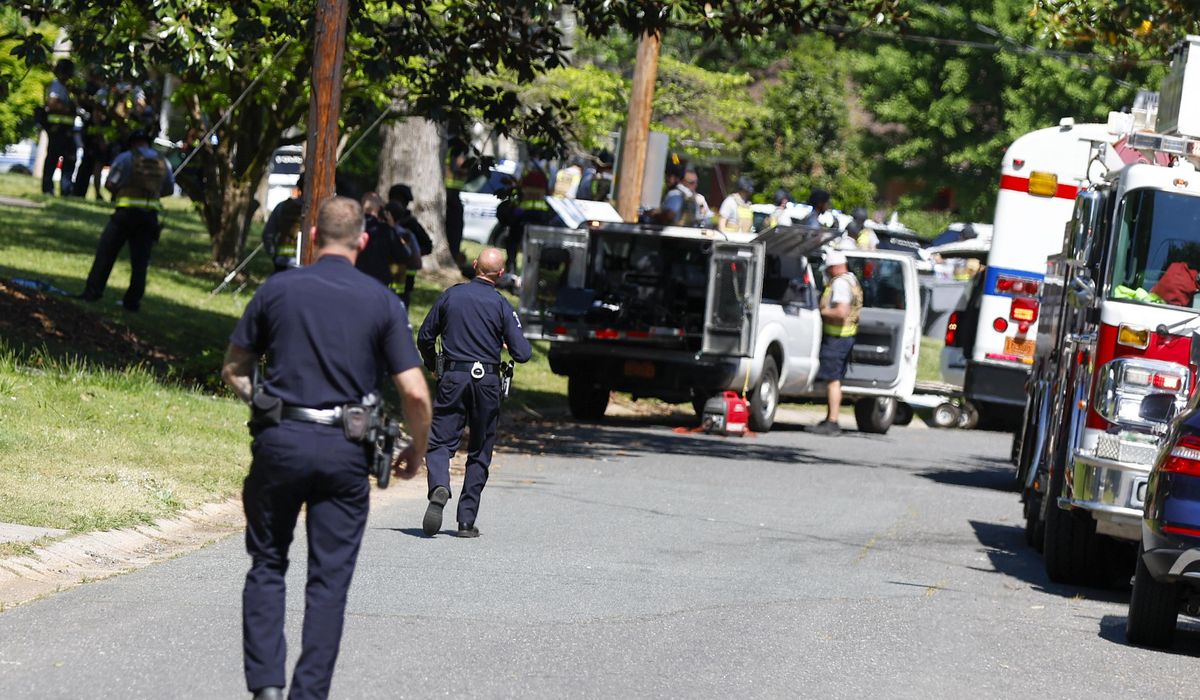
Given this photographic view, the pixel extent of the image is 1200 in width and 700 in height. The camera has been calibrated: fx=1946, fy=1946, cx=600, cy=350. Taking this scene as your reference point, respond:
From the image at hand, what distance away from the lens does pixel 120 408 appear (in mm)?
13688

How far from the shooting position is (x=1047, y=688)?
8.22 metres

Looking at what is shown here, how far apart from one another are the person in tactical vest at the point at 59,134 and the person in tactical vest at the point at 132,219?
10.7m

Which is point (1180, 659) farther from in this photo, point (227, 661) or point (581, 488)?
point (581, 488)

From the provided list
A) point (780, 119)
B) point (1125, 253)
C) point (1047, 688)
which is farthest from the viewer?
point (780, 119)

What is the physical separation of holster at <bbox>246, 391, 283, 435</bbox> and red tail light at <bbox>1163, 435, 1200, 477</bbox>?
181 inches

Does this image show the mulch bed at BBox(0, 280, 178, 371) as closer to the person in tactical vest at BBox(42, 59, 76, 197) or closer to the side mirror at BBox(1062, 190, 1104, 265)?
the side mirror at BBox(1062, 190, 1104, 265)

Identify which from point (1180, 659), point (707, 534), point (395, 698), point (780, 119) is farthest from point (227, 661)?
point (780, 119)

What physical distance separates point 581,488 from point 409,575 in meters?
4.78

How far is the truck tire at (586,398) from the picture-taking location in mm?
20367

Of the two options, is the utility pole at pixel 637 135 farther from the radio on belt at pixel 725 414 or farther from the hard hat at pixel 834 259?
the radio on belt at pixel 725 414

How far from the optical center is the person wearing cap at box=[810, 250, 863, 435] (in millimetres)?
21391

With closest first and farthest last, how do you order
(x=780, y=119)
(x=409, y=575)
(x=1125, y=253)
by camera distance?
1. (x=409, y=575)
2. (x=1125, y=253)
3. (x=780, y=119)

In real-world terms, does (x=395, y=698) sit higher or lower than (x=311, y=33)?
lower

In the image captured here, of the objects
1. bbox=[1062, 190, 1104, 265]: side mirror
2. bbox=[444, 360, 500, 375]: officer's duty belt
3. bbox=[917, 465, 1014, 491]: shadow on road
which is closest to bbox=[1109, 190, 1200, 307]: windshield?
bbox=[1062, 190, 1104, 265]: side mirror
